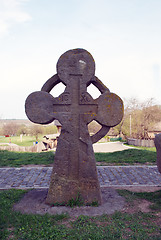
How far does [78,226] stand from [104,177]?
4.01 metres

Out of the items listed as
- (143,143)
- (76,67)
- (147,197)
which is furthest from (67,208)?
(143,143)

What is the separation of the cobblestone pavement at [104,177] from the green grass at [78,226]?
8.33 feet

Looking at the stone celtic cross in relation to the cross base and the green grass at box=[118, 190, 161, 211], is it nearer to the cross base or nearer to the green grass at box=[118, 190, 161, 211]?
the cross base

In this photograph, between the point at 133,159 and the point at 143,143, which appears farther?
the point at 143,143

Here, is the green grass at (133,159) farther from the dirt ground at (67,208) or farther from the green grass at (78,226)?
the green grass at (78,226)

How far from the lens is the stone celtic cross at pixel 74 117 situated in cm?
499

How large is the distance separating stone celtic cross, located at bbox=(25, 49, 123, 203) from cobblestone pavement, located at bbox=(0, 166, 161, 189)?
6.46 feet

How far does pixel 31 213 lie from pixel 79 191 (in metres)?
1.19

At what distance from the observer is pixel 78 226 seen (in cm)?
384

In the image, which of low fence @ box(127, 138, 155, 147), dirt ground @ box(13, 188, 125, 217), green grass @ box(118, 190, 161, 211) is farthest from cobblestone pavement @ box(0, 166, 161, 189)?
low fence @ box(127, 138, 155, 147)

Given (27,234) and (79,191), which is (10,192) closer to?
(79,191)

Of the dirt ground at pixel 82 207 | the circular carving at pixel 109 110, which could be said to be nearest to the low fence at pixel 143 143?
the dirt ground at pixel 82 207

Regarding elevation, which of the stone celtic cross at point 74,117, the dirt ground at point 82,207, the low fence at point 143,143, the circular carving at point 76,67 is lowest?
the low fence at point 143,143

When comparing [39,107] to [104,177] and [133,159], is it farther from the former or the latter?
[133,159]
